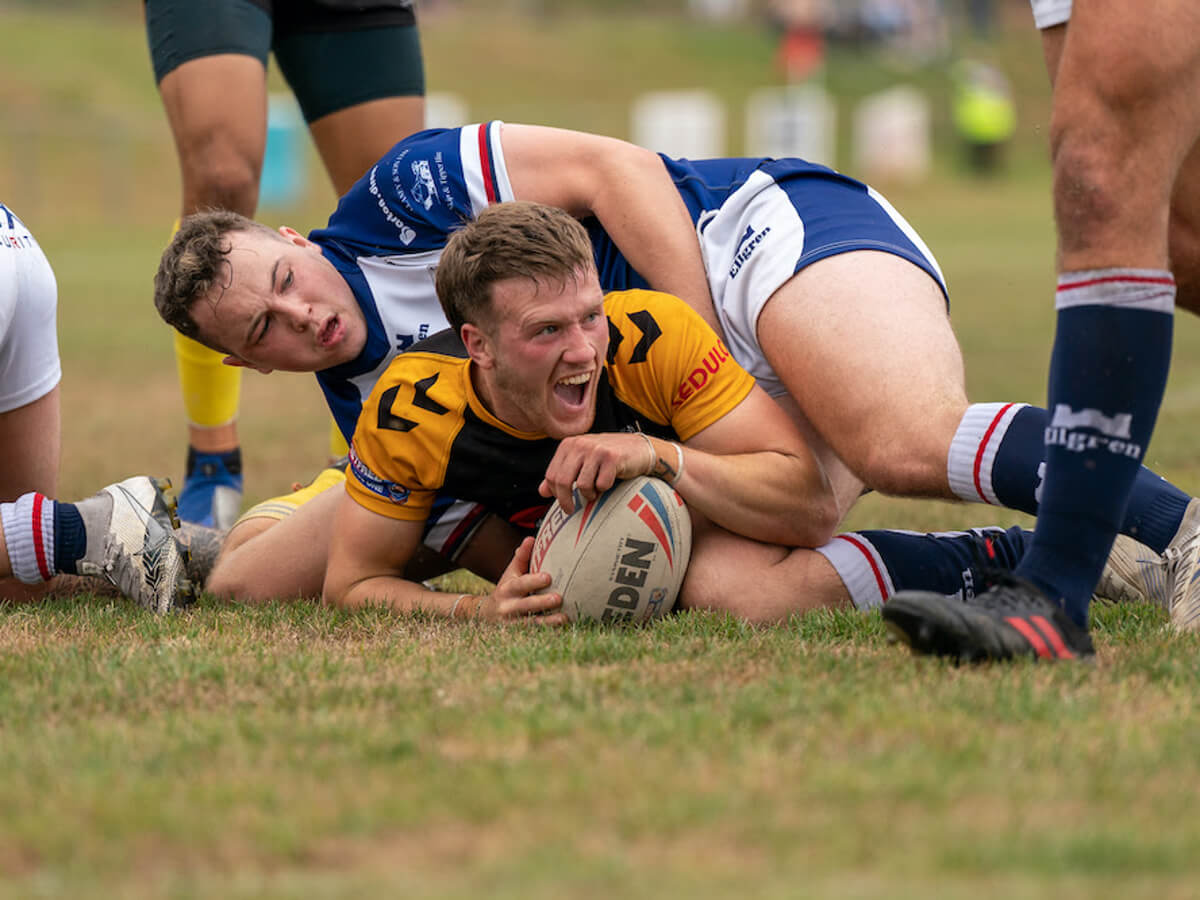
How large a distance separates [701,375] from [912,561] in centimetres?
75

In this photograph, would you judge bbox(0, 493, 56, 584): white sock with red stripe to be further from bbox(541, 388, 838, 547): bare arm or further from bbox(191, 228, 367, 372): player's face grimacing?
bbox(541, 388, 838, 547): bare arm

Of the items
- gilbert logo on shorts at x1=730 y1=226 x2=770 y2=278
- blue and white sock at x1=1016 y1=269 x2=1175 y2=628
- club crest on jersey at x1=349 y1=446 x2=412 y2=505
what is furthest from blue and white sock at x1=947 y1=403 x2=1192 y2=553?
club crest on jersey at x1=349 y1=446 x2=412 y2=505

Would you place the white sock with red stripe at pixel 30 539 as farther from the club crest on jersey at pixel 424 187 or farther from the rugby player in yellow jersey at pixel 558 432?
the club crest on jersey at pixel 424 187

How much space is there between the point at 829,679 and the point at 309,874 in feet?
4.10

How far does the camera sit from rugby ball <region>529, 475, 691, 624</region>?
3555mm

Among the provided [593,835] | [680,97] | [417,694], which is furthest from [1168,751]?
[680,97]

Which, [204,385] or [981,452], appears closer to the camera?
[981,452]

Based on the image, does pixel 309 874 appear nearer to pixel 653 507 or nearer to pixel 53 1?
pixel 653 507

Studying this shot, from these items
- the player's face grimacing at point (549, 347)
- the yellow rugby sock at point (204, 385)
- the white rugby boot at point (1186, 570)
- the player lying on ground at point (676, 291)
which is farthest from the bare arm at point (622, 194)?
the yellow rugby sock at point (204, 385)

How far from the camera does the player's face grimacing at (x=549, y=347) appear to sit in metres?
3.46

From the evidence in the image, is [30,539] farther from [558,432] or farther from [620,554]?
[620,554]

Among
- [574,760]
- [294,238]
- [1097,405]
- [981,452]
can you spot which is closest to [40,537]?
[294,238]

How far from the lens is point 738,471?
12.0 ft

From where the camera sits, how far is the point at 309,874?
1949 mm
